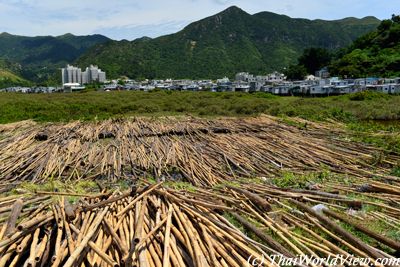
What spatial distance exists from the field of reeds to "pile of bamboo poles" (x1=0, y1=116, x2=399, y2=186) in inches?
1.7

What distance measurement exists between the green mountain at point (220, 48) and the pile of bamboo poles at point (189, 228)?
310 feet

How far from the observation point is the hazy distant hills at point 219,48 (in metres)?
103

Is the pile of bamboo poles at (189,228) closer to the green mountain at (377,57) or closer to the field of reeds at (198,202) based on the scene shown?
the field of reeds at (198,202)

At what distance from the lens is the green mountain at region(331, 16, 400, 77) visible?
48562 mm

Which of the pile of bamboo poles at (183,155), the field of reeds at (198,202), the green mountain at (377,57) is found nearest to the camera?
the field of reeds at (198,202)

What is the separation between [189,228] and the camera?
4.14 metres

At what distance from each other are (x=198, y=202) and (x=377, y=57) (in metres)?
55.3

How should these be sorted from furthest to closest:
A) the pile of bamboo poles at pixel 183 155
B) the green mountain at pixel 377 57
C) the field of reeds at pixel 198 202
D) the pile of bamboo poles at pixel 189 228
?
1. the green mountain at pixel 377 57
2. the pile of bamboo poles at pixel 183 155
3. the field of reeds at pixel 198 202
4. the pile of bamboo poles at pixel 189 228

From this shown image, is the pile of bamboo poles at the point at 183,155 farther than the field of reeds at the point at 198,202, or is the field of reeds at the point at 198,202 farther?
the pile of bamboo poles at the point at 183,155

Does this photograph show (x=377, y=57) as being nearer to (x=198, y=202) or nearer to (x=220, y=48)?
(x=198, y=202)
